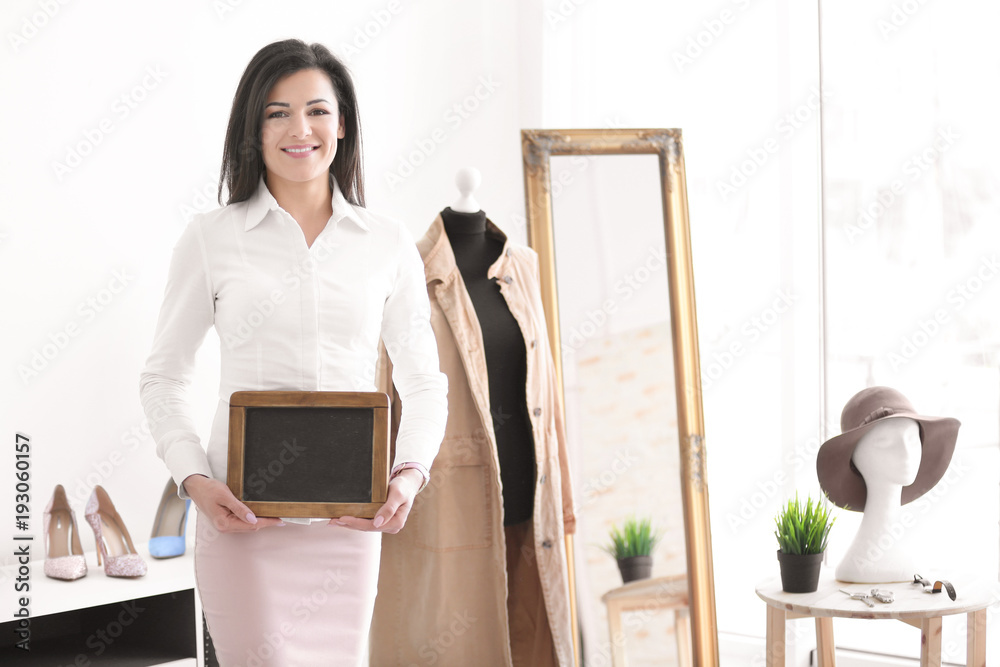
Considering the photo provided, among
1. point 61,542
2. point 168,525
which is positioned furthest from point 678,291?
point 61,542

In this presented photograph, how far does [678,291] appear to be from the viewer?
2.82 metres

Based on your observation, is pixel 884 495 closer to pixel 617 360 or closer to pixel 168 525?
pixel 617 360

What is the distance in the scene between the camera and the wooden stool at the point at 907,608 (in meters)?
2.11

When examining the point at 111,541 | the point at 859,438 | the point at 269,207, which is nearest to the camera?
the point at 269,207

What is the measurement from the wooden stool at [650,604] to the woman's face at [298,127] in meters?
1.73

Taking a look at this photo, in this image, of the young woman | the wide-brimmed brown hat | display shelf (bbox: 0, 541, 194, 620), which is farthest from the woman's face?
the wide-brimmed brown hat

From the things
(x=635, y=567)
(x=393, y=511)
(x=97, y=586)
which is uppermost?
(x=393, y=511)

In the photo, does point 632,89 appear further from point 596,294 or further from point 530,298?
point 530,298

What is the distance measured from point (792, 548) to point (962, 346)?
1.12m

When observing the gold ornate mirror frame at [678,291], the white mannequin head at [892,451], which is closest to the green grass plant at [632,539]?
the gold ornate mirror frame at [678,291]

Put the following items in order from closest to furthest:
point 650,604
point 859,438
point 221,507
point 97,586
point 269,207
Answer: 1. point 221,507
2. point 269,207
3. point 97,586
4. point 859,438
5. point 650,604

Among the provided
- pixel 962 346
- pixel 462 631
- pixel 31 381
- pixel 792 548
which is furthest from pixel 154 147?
pixel 962 346

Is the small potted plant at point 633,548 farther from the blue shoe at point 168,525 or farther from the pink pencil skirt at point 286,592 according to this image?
the pink pencil skirt at point 286,592

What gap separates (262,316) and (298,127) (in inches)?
12.0
